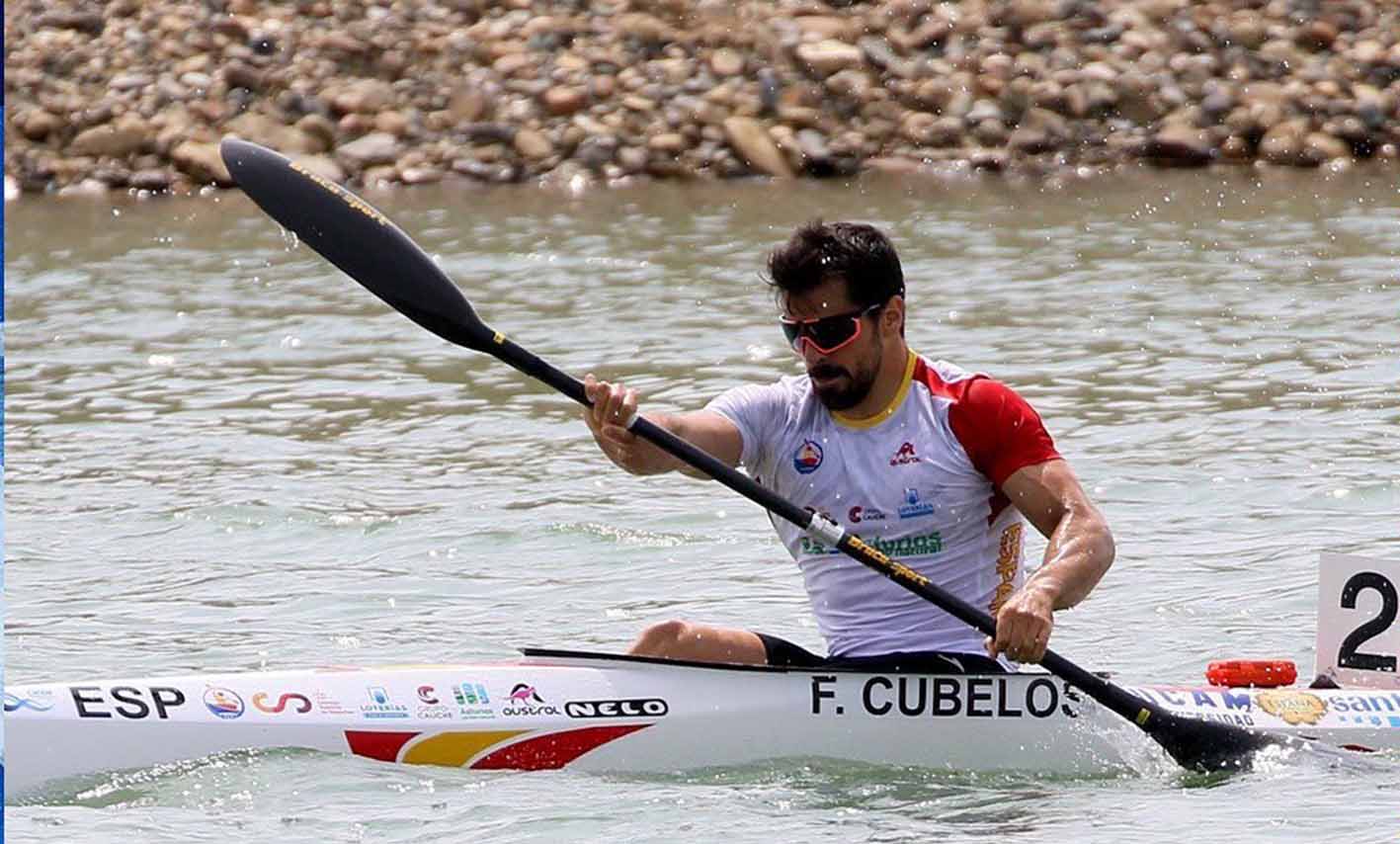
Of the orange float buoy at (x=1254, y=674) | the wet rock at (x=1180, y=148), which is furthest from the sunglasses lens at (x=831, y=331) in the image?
the wet rock at (x=1180, y=148)

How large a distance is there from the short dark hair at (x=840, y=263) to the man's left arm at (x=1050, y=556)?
0.59 meters

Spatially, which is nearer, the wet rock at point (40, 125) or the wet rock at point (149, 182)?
the wet rock at point (149, 182)

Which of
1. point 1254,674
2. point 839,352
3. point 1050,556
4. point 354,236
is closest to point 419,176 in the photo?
point 354,236

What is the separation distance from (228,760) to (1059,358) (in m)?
7.93

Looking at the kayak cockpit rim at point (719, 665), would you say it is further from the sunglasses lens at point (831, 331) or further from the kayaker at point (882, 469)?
the sunglasses lens at point (831, 331)

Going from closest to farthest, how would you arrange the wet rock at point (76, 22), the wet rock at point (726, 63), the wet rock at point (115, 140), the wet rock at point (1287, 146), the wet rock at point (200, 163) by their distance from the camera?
1. the wet rock at point (1287, 146)
2. the wet rock at point (726, 63)
3. the wet rock at point (200, 163)
4. the wet rock at point (115, 140)
5. the wet rock at point (76, 22)

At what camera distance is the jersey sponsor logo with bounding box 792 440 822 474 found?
6.54 metres

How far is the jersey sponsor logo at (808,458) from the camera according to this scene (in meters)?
6.54

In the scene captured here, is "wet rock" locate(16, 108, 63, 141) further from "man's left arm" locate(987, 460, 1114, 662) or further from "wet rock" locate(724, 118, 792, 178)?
"man's left arm" locate(987, 460, 1114, 662)

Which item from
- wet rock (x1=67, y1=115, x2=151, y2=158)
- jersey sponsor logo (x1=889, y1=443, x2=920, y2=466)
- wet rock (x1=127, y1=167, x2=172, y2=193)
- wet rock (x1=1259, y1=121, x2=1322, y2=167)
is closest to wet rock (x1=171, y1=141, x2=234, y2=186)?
wet rock (x1=127, y1=167, x2=172, y2=193)

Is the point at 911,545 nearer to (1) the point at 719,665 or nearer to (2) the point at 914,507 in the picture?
(2) the point at 914,507

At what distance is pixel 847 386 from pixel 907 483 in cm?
30

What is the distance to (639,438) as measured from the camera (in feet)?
20.6

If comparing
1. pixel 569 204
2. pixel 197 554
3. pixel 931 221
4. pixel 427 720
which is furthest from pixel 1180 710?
pixel 569 204
